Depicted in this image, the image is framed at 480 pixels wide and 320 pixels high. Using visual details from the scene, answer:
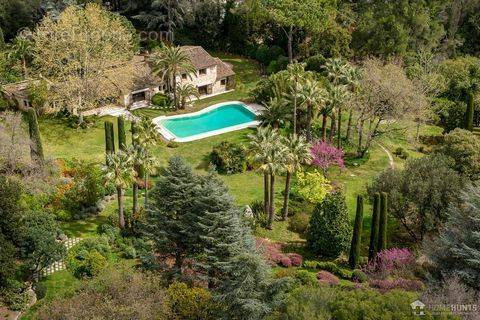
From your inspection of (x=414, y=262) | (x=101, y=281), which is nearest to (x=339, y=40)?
(x=414, y=262)

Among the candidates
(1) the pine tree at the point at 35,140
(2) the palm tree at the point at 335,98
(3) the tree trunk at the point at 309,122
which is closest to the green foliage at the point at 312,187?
(3) the tree trunk at the point at 309,122

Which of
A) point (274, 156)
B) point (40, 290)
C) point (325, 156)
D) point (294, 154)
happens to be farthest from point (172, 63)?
point (40, 290)

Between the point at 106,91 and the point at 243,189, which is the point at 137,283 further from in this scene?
the point at 106,91

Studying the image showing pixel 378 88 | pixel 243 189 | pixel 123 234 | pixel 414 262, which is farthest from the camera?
pixel 378 88

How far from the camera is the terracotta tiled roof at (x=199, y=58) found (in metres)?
78.2

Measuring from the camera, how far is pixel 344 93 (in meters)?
63.4

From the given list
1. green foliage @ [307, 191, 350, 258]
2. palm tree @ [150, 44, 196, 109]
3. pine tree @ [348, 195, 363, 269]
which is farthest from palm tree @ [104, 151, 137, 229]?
palm tree @ [150, 44, 196, 109]

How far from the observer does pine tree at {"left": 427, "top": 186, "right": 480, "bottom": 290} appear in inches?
1646

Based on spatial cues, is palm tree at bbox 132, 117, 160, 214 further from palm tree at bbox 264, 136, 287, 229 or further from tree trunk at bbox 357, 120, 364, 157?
tree trunk at bbox 357, 120, 364, 157

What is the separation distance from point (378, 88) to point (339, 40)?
18541 mm

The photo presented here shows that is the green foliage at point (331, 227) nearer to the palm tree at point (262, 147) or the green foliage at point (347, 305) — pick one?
the palm tree at point (262, 147)

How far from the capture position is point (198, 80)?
258 ft

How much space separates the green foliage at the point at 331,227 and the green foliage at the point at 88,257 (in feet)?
55.5

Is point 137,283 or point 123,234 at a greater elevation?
point 137,283
